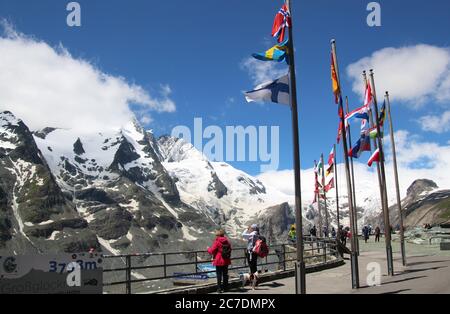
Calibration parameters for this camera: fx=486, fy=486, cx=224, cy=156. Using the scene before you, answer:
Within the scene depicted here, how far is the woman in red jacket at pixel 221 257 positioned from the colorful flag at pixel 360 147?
9.70m

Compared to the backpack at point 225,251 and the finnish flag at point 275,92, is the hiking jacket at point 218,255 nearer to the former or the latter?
the backpack at point 225,251

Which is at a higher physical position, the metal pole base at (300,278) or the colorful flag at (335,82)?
the colorful flag at (335,82)

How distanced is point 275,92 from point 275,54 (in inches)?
44.8

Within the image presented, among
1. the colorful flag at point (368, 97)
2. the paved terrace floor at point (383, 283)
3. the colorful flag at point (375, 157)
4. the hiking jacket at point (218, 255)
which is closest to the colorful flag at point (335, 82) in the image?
the colorful flag at point (368, 97)

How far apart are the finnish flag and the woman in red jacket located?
14.8 ft

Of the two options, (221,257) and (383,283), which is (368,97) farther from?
(221,257)

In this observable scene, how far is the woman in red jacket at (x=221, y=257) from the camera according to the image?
15.3 meters

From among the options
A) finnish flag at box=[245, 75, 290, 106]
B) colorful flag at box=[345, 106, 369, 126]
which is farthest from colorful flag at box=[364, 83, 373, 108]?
finnish flag at box=[245, 75, 290, 106]

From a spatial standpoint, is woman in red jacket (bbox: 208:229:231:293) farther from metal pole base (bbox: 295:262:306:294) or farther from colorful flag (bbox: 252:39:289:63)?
colorful flag (bbox: 252:39:289:63)

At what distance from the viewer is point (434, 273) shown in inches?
776

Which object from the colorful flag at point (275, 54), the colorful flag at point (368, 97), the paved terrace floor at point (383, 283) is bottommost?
the paved terrace floor at point (383, 283)

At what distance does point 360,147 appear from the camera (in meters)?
22.8
